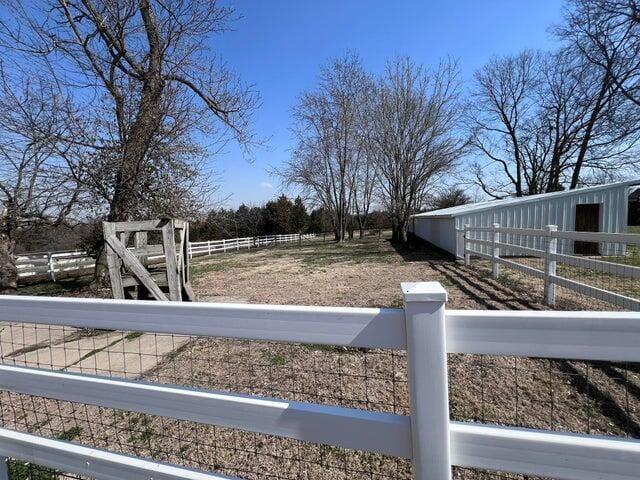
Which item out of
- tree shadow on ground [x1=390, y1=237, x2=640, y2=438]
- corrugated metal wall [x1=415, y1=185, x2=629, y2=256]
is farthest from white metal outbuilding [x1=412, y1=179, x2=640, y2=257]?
tree shadow on ground [x1=390, y1=237, x2=640, y2=438]

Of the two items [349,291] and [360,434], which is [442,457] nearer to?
[360,434]

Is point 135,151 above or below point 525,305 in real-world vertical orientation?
above

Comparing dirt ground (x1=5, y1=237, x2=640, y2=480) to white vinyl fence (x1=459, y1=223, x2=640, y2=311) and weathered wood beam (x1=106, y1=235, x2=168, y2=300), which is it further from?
white vinyl fence (x1=459, y1=223, x2=640, y2=311)

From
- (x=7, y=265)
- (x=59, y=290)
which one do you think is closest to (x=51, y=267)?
(x=7, y=265)

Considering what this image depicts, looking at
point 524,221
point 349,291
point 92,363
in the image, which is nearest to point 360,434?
point 92,363

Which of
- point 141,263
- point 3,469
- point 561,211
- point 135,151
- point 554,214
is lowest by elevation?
point 3,469

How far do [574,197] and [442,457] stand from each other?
15333mm

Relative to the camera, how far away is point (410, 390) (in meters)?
1.07

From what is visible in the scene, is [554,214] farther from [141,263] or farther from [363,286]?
[141,263]

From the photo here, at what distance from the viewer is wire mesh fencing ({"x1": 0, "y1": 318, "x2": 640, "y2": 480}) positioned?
89.7 inches

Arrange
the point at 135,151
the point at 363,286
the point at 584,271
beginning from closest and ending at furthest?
the point at 135,151
the point at 363,286
the point at 584,271

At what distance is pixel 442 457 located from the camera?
1059 millimetres

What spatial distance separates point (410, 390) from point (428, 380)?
0.25 feet

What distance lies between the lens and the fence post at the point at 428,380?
3.33 ft
